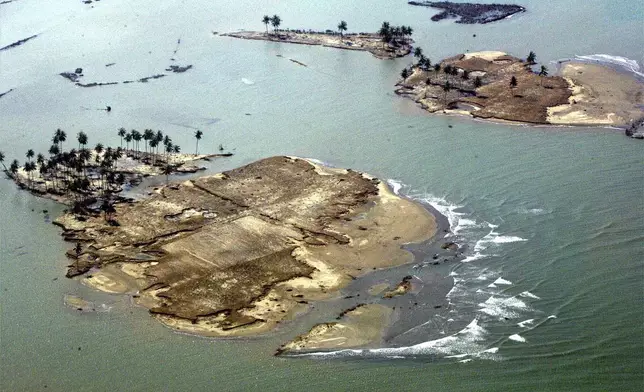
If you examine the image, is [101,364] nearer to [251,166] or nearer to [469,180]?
[251,166]

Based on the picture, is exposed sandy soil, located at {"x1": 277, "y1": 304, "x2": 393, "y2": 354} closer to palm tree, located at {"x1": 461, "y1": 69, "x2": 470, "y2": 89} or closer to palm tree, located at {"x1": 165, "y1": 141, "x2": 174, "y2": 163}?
palm tree, located at {"x1": 165, "y1": 141, "x2": 174, "y2": 163}

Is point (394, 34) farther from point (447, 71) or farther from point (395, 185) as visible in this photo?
point (395, 185)

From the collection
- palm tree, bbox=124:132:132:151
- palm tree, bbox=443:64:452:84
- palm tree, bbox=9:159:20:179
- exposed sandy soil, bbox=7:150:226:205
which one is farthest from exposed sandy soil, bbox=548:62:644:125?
palm tree, bbox=9:159:20:179

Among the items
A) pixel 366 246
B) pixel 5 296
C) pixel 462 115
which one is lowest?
pixel 5 296

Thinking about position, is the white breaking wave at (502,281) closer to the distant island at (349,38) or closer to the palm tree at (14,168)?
the palm tree at (14,168)

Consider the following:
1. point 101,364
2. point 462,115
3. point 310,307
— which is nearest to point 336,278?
point 310,307
